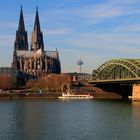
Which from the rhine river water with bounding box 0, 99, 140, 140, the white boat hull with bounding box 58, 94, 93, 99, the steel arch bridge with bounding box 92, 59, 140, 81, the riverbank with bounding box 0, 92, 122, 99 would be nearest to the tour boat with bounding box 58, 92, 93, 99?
the white boat hull with bounding box 58, 94, 93, 99

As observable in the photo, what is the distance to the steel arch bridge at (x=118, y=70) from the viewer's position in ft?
405

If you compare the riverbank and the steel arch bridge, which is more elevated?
the steel arch bridge

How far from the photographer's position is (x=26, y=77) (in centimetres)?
18662

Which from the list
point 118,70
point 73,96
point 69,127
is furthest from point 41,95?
point 69,127

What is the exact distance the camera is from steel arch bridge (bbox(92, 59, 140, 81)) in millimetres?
123375

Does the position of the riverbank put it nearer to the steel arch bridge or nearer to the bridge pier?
the steel arch bridge

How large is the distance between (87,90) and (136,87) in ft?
121

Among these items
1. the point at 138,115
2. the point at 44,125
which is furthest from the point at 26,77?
the point at 44,125

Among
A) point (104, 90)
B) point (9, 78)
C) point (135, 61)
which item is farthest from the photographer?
point (9, 78)

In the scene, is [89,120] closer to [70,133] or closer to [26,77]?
[70,133]

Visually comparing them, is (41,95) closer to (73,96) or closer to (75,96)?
(73,96)

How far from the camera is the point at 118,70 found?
132 meters

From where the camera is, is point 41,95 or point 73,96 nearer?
point 73,96

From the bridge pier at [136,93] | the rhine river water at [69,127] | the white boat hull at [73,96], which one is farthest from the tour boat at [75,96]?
the rhine river water at [69,127]
